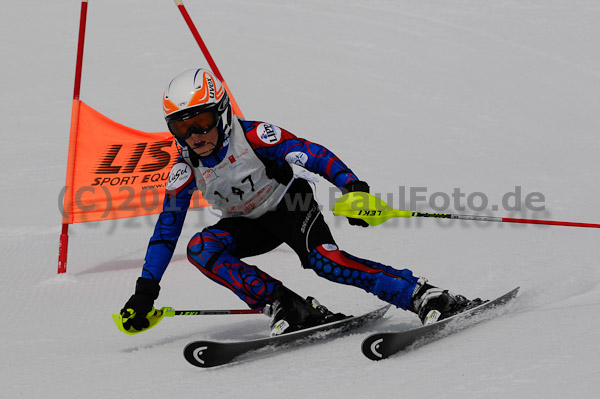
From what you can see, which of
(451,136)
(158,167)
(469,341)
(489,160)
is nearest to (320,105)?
(451,136)

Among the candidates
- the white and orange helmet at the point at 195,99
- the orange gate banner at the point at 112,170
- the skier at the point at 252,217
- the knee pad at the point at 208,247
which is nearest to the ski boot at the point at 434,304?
the skier at the point at 252,217

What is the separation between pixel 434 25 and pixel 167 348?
9394mm

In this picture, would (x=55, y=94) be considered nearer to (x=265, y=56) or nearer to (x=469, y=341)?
(x=265, y=56)

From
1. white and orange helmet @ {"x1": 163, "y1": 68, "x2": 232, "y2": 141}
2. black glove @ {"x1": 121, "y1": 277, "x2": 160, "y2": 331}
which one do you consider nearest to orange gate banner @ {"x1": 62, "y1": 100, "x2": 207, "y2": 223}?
black glove @ {"x1": 121, "y1": 277, "x2": 160, "y2": 331}

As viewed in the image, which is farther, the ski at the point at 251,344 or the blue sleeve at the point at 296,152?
the blue sleeve at the point at 296,152

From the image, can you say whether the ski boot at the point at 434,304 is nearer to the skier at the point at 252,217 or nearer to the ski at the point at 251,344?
the skier at the point at 252,217

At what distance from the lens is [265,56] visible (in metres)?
11.6

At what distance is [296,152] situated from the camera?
156 inches

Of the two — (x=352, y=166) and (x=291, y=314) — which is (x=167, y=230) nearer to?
(x=291, y=314)

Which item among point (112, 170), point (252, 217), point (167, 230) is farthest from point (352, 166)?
point (167, 230)

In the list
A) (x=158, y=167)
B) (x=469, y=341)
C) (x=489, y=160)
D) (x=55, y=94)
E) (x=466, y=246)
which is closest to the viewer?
(x=469, y=341)

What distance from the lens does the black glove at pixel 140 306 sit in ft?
13.1

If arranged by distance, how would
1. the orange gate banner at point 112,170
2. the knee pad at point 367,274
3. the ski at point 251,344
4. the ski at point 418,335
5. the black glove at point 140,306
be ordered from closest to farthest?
the ski at point 418,335
the ski at point 251,344
the knee pad at point 367,274
the black glove at point 140,306
the orange gate banner at point 112,170

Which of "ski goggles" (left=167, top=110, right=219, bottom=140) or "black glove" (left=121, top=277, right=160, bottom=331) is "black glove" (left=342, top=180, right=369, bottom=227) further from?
"black glove" (left=121, top=277, right=160, bottom=331)
